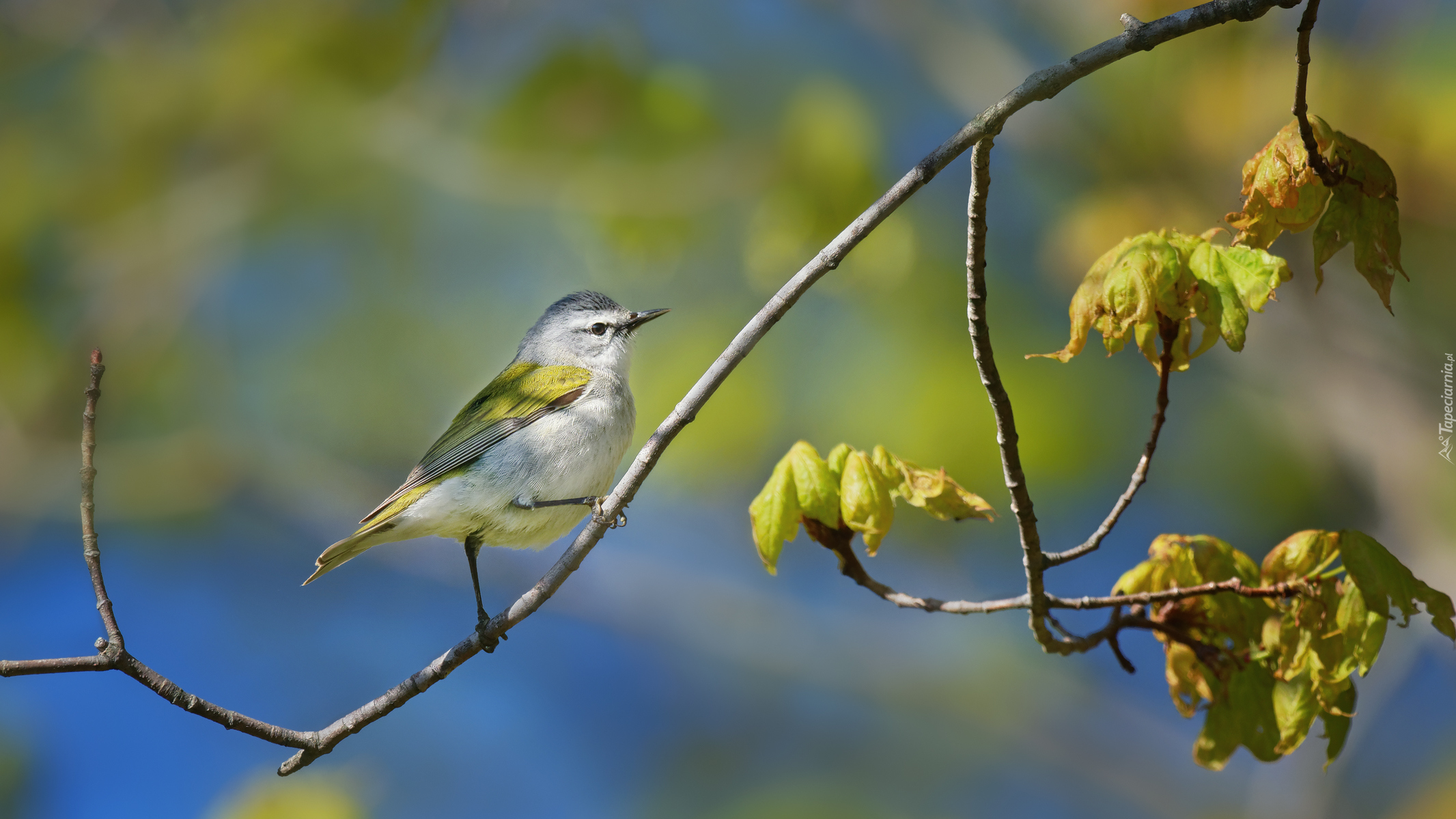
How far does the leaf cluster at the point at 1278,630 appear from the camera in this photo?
235cm

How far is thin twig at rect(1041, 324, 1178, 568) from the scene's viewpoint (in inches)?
97.2

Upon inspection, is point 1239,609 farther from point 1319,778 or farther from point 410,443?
point 410,443

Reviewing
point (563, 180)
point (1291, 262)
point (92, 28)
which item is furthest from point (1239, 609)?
point (92, 28)

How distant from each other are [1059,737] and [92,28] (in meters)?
9.63

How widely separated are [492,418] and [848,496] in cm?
242

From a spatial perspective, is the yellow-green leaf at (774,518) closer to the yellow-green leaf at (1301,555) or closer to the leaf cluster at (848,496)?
the leaf cluster at (848,496)

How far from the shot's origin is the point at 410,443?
8.70m

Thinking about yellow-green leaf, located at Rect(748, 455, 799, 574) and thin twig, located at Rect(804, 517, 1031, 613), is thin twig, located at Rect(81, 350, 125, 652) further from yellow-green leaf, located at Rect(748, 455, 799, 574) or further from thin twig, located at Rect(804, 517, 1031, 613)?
thin twig, located at Rect(804, 517, 1031, 613)

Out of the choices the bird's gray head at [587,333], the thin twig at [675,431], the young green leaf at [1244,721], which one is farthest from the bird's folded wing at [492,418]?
the young green leaf at [1244,721]

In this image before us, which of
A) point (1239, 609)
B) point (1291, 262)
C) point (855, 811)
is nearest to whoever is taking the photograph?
point (1239, 609)

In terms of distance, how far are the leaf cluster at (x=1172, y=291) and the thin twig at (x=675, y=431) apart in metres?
0.44

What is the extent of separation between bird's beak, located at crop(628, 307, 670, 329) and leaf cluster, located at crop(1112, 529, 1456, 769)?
2.91 meters

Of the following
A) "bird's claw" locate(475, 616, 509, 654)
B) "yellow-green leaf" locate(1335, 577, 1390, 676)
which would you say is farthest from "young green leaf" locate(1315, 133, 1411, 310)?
"bird's claw" locate(475, 616, 509, 654)

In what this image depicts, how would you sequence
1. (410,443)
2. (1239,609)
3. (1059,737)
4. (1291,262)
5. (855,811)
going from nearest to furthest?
(1239,609), (1291,262), (855,811), (1059,737), (410,443)
